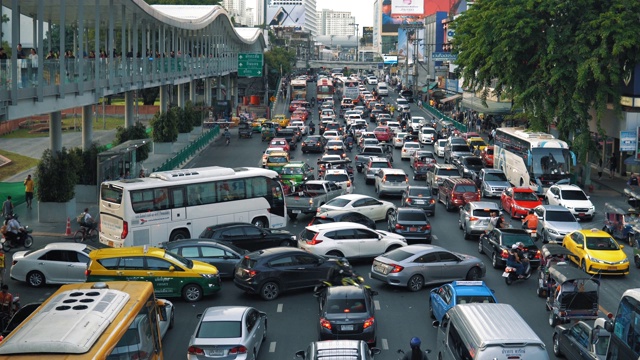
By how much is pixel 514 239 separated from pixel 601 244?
284 cm

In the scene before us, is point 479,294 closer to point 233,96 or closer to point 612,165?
point 612,165

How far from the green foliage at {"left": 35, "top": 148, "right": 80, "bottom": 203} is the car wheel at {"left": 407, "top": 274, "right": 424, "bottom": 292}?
17.0m

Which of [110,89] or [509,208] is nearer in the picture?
[509,208]

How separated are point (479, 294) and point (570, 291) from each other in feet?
7.18

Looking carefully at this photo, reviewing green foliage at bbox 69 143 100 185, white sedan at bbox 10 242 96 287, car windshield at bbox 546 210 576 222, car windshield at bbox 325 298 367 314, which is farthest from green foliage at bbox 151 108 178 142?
car windshield at bbox 325 298 367 314

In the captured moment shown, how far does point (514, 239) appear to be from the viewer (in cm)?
2741

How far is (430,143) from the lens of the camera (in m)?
68.8

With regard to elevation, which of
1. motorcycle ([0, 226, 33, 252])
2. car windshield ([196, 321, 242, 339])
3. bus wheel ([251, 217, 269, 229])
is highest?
car windshield ([196, 321, 242, 339])

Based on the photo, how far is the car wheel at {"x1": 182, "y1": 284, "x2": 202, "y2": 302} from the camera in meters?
23.3

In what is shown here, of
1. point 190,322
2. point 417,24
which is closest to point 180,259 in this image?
point 190,322

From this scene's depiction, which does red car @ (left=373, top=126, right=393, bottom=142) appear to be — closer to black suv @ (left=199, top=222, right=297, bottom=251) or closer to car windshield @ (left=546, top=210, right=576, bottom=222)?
car windshield @ (left=546, top=210, right=576, bottom=222)

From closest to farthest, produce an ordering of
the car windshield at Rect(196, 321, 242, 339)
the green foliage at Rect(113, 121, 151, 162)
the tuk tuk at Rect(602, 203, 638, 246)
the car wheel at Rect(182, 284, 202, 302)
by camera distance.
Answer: the car windshield at Rect(196, 321, 242, 339) < the car wheel at Rect(182, 284, 202, 302) < the tuk tuk at Rect(602, 203, 638, 246) < the green foliage at Rect(113, 121, 151, 162)

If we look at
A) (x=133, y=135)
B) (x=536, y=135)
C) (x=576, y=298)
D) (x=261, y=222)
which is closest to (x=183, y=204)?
(x=261, y=222)

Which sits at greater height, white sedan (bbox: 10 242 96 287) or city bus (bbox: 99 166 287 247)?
city bus (bbox: 99 166 287 247)
